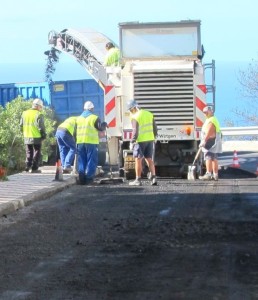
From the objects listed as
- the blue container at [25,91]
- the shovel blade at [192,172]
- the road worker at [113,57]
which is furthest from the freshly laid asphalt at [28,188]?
the blue container at [25,91]

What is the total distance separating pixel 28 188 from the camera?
17281 mm

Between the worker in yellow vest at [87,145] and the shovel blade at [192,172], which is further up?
the worker in yellow vest at [87,145]

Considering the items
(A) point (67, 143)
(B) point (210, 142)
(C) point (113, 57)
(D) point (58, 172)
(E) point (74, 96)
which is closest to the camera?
(D) point (58, 172)

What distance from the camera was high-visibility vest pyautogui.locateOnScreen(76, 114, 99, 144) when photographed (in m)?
19.4

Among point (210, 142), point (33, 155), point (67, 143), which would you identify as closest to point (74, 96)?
point (33, 155)

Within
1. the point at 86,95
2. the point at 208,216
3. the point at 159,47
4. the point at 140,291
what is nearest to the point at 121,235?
the point at 208,216

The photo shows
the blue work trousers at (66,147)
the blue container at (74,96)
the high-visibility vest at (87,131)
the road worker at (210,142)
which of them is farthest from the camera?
the blue container at (74,96)

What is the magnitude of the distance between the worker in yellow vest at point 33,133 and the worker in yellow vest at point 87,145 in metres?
1.95

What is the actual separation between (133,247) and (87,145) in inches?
353

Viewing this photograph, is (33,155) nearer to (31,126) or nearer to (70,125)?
(31,126)

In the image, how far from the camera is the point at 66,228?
1241 centimetres

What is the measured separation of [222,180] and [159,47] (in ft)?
10.8

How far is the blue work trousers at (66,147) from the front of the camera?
2066 cm

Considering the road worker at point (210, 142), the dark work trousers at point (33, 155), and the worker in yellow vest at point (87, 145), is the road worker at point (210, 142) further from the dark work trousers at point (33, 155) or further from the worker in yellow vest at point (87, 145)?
the dark work trousers at point (33, 155)
